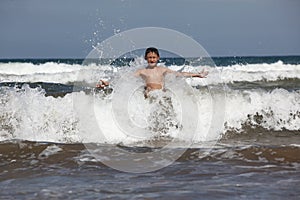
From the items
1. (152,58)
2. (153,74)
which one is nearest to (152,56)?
(152,58)

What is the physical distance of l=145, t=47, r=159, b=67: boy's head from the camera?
793 centimetres

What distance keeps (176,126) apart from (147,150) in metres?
2.56

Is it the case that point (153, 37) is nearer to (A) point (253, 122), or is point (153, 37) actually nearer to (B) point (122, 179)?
(B) point (122, 179)

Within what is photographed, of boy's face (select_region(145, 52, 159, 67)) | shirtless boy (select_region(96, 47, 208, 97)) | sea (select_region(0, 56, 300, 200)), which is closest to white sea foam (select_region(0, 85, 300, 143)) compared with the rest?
sea (select_region(0, 56, 300, 200))

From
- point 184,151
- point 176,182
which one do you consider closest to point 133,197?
point 176,182

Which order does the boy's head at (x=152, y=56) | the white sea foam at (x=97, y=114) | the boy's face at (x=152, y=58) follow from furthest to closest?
the boy's face at (x=152, y=58) < the boy's head at (x=152, y=56) < the white sea foam at (x=97, y=114)

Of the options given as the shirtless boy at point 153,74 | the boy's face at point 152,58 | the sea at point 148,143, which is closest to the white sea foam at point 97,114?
the sea at point 148,143

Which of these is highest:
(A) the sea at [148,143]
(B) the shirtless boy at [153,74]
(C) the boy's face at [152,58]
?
(C) the boy's face at [152,58]

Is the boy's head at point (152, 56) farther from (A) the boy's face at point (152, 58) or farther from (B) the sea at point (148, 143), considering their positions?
(B) the sea at point (148, 143)

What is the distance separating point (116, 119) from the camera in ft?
27.1

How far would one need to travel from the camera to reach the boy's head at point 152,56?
26.0 feet

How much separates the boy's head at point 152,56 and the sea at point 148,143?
0.39m

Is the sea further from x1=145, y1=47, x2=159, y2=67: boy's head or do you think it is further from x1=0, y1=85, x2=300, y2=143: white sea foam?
x1=145, y1=47, x2=159, y2=67: boy's head

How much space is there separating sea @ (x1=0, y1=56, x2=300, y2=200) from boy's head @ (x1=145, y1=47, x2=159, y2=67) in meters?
0.39
